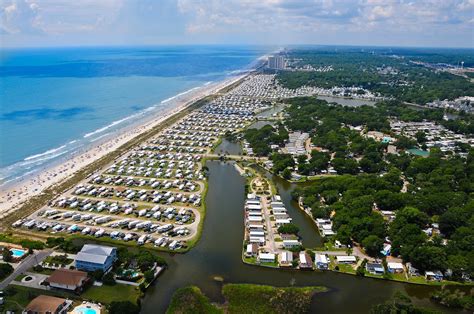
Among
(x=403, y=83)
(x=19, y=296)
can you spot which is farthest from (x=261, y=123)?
(x=403, y=83)

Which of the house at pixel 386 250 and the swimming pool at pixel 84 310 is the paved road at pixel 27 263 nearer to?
the swimming pool at pixel 84 310

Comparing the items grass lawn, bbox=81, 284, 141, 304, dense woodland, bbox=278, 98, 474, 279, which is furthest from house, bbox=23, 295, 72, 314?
dense woodland, bbox=278, 98, 474, 279

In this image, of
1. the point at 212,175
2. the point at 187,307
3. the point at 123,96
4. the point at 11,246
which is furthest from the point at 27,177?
the point at 123,96

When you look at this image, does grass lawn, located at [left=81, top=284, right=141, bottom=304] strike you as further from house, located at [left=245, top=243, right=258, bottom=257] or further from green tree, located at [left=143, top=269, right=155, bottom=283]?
house, located at [left=245, top=243, right=258, bottom=257]

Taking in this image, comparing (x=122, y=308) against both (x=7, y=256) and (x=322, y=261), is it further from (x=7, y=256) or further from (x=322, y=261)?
(x=322, y=261)

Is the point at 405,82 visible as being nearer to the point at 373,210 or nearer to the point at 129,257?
the point at 373,210

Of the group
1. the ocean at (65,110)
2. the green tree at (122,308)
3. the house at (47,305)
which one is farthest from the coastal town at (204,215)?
the ocean at (65,110)

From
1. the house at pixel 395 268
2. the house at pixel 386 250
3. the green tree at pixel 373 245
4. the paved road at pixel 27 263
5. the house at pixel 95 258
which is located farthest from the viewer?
the house at pixel 386 250
